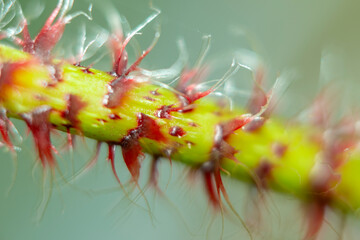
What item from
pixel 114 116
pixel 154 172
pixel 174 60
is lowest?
pixel 174 60

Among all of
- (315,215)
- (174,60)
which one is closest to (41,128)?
(315,215)

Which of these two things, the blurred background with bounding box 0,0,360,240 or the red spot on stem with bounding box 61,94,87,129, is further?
the blurred background with bounding box 0,0,360,240

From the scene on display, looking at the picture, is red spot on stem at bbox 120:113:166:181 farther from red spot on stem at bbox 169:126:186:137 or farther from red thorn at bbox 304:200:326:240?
red thorn at bbox 304:200:326:240

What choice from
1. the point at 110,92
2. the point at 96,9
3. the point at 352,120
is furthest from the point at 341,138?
the point at 96,9

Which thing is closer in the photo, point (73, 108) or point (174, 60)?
point (73, 108)

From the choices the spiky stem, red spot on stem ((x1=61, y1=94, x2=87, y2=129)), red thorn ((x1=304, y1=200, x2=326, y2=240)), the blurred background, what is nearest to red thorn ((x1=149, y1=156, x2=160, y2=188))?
the spiky stem

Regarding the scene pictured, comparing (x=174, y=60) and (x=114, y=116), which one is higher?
(x=114, y=116)

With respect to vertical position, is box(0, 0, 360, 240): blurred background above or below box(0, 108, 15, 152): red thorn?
below

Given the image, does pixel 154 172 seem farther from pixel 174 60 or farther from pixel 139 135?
pixel 174 60
